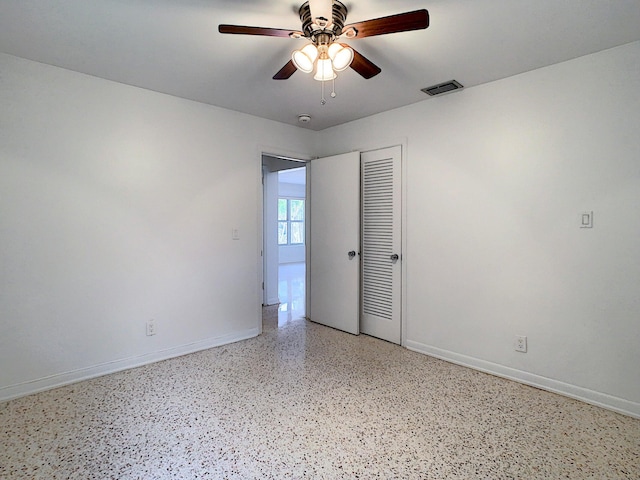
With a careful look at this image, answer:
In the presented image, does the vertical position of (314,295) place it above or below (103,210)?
below

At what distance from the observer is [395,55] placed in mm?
2449

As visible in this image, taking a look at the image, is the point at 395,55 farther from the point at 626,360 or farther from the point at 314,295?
the point at 314,295

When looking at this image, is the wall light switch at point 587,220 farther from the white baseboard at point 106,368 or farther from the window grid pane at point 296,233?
the window grid pane at point 296,233

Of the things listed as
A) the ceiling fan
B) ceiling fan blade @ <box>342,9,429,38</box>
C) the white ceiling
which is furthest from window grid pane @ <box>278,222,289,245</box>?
ceiling fan blade @ <box>342,9,429,38</box>

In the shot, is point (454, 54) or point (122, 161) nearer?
point (454, 54)

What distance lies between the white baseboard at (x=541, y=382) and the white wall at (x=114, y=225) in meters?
2.11

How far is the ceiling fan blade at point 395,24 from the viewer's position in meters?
1.58

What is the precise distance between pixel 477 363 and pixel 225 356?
2.38 meters

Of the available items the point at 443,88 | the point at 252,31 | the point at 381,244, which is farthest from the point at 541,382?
the point at 252,31

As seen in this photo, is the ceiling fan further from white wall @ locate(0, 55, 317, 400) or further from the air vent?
white wall @ locate(0, 55, 317, 400)

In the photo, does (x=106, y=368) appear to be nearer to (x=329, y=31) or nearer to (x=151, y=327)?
(x=151, y=327)

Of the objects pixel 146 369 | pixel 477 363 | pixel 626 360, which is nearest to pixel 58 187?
pixel 146 369

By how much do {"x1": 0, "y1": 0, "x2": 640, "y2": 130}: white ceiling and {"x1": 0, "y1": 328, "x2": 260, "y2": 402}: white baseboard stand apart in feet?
8.10

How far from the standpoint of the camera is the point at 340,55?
1935 millimetres
